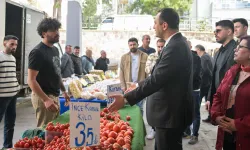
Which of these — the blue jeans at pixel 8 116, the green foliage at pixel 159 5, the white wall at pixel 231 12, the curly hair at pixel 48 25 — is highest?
the white wall at pixel 231 12


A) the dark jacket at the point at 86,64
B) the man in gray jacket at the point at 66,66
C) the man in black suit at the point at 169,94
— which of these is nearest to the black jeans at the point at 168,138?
the man in black suit at the point at 169,94

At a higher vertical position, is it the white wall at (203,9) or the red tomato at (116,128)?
the white wall at (203,9)

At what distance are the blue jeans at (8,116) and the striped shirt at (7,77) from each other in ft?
0.35

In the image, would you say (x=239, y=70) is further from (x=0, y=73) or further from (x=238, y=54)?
(x=0, y=73)

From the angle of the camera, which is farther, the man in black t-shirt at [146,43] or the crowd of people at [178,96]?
the man in black t-shirt at [146,43]

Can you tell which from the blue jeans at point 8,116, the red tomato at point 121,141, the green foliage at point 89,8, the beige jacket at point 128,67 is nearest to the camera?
the red tomato at point 121,141

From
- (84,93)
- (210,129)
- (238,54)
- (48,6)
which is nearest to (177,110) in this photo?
(238,54)

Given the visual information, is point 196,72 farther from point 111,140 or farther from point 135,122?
point 111,140

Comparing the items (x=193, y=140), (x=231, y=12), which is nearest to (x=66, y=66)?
(x=193, y=140)

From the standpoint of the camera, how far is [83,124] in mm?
2602

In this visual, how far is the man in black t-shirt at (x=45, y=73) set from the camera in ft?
12.4

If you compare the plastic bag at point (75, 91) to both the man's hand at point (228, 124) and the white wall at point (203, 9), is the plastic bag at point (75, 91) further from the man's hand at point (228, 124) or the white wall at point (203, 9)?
the white wall at point (203, 9)

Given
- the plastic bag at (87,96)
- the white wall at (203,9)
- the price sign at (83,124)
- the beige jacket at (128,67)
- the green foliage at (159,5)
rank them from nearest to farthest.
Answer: the price sign at (83,124) < the plastic bag at (87,96) < the beige jacket at (128,67) < the green foliage at (159,5) < the white wall at (203,9)

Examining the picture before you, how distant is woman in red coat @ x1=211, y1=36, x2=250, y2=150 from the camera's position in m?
2.91
